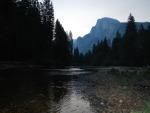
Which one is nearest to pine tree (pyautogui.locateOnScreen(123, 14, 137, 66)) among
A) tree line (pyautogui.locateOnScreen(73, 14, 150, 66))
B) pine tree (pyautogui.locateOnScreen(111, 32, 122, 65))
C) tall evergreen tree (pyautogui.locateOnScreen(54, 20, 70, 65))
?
tree line (pyautogui.locateOnScreen(73, 14, 150, 66))

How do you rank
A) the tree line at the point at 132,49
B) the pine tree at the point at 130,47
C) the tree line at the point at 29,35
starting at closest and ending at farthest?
the tree line at the point at 29,35 → the tree line at the point at 132,49 → the pine tree at the point at 130,47

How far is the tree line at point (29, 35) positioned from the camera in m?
48.5

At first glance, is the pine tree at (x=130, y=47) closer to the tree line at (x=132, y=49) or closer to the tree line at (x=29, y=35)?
the tree line at (x=132, y=49)

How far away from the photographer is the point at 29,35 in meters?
61.2

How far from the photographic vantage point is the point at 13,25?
175 feet

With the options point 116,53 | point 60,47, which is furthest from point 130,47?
point 60,47

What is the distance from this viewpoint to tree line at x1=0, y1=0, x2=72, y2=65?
48469 mm

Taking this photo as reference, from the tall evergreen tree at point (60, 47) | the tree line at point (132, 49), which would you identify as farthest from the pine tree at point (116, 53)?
the tall evergreen tree at point (60, 47)

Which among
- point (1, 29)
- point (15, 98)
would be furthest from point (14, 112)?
point (1, 29)

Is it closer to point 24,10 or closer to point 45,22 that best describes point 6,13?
point 24,10

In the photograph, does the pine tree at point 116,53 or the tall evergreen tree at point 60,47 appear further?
the pine tree at point 116,53

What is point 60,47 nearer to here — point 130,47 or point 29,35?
point 29,35

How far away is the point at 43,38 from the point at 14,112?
194ft

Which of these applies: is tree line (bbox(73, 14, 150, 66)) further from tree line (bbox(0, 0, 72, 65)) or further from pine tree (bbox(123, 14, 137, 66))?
tree line (bbox(0, 0, 72, 65))
